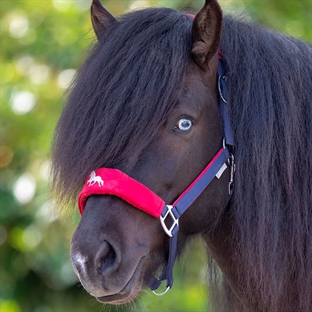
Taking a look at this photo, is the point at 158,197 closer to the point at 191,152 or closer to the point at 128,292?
the point at 191,152

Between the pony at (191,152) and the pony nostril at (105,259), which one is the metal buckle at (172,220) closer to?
the pony at (191,152)

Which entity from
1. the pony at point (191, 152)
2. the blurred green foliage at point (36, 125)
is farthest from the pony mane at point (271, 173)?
the blurred green foliage at point (36, 125)

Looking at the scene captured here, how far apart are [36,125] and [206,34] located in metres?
2.72

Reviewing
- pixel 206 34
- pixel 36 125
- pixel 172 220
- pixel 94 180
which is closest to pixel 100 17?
pixel 206 34

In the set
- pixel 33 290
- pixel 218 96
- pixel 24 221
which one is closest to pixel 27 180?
pixel 24 221

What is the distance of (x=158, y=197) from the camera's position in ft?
6.31

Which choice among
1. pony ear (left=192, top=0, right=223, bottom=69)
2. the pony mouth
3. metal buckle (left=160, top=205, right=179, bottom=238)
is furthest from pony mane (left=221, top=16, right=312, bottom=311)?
the pony mouth

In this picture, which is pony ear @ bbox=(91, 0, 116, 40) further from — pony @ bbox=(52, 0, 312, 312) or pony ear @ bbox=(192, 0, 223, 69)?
pony ear @ bbox=(192, 0, 223, 69)

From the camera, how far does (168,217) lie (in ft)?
6.50

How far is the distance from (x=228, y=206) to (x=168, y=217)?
0.86 feet

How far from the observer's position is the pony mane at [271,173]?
2061 mm

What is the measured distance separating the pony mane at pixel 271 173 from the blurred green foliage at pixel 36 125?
6.61 ft

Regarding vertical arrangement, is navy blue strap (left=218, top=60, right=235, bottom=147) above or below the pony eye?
above

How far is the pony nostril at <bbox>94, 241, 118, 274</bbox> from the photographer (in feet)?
5.88
